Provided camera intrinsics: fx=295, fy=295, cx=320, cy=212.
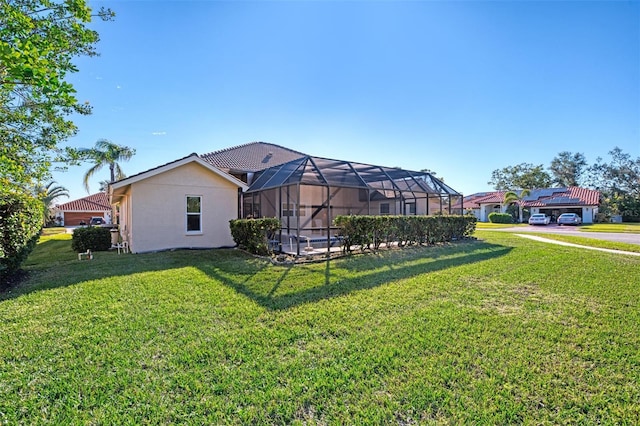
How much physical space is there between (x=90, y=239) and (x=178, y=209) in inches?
154

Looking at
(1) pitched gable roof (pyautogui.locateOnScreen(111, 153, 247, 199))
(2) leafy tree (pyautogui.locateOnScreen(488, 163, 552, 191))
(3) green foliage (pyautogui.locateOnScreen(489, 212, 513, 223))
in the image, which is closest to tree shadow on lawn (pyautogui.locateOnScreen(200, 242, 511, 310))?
(1) pitched gable roof (pyautogui.locateOnScreen(111, 153, 247, 199))

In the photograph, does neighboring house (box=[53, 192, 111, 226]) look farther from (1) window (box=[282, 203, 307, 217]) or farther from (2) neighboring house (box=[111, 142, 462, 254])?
(1) window (box=[282, 203, 307, 217])

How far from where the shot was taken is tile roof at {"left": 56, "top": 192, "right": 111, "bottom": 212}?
42906 millimetres

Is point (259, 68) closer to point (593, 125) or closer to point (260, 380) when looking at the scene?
point (260, 380)

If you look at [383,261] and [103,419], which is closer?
[103,419]

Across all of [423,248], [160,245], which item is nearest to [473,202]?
[423,248]

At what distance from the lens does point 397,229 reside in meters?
11.3

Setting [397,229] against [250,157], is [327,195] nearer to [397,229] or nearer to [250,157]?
[397,229]

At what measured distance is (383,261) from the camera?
29.5ft

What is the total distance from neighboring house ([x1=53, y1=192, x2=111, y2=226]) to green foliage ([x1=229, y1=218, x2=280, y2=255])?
40263 millimetres

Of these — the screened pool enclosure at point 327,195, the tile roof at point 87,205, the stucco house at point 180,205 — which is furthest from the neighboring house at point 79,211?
the screened pool enclosure at point 327,195

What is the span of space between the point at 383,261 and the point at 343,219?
6.56ft

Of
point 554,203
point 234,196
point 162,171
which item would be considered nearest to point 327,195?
point 234,196

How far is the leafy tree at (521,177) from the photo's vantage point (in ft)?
178
